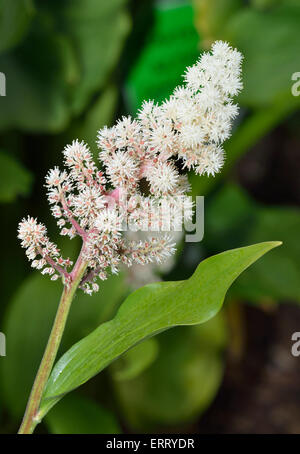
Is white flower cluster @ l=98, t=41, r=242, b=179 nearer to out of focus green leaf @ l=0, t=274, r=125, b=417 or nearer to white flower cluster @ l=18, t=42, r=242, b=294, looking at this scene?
white flower cluster @ l=18, t=42, r=242, b=294

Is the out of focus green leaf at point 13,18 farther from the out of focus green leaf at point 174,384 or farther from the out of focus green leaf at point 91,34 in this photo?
the out of focus green leaf at point 174,384

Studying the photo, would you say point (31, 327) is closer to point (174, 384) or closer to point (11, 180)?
point (11, 180)

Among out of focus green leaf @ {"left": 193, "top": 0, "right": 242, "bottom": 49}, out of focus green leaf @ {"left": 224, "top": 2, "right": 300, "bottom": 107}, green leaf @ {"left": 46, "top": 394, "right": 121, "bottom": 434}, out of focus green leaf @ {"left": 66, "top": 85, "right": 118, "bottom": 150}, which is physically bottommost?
green leaf @ {"left": 46, "top": 394, "right": 121, "bottom": 434}

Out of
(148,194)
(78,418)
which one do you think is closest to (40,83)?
(78,418)

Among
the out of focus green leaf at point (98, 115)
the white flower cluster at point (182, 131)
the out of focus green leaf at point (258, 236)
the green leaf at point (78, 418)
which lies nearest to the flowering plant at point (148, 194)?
the white flower cluster at point (182, 131)

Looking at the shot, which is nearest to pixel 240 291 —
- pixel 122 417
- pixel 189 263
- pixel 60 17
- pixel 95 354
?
pixel 189 263

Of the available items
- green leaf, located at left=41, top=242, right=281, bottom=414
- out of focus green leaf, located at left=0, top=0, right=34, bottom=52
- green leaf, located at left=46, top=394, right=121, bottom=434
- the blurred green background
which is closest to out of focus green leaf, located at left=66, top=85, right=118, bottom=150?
the blurred green background

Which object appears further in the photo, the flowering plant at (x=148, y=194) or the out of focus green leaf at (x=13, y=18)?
the out of focus green leaf at (x=13, y=18)
